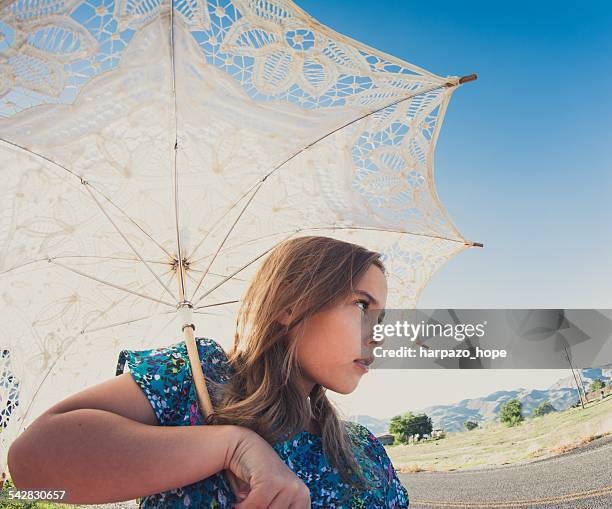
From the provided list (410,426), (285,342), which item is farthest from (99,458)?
(410,426)

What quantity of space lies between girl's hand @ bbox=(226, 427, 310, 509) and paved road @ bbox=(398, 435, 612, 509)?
799 cm

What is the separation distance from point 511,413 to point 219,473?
1370 cm

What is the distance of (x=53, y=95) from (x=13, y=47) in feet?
0.46

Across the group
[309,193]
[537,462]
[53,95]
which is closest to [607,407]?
[537,462]

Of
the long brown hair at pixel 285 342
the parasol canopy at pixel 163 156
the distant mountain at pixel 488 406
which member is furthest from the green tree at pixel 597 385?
the long brown hair at pixel 285 342

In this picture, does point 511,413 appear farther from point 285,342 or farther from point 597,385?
point 285,342

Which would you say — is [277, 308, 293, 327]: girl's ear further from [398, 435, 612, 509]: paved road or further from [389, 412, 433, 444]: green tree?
[389, 412, 433, 444]: green tree

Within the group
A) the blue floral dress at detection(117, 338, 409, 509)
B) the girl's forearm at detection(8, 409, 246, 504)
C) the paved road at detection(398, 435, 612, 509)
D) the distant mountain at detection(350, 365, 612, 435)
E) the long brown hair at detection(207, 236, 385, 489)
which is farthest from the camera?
the distant mountain at detection(350, 365, 612, 435)

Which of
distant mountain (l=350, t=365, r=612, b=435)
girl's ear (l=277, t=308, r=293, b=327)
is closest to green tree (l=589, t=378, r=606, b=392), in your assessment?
distant mountain (l=350, t=365, r=612, b=435)

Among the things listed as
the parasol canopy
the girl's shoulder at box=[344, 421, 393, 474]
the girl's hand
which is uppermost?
the parasol canopy

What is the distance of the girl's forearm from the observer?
0.55 meters

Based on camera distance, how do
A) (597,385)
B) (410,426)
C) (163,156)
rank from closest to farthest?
(163,156) < (597,385) < (410,426)

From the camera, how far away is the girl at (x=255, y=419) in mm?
562

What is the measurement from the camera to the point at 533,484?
838 centimetres
